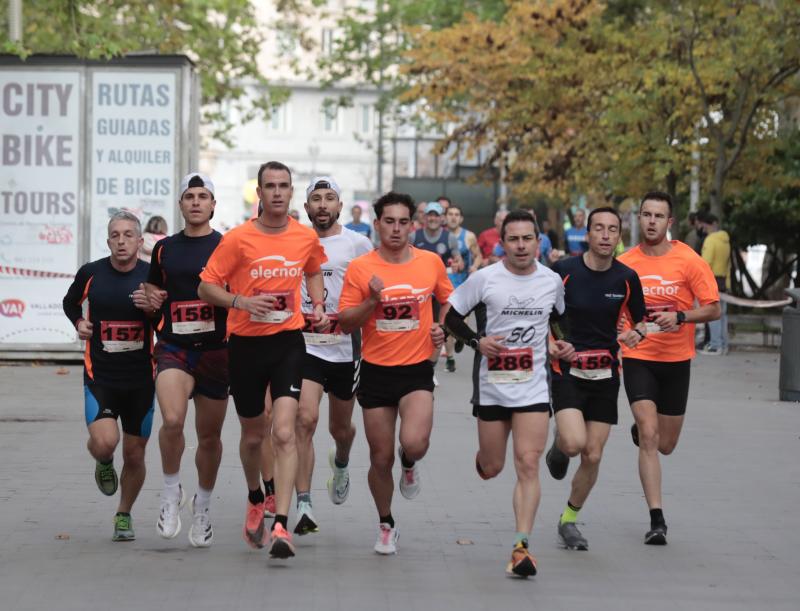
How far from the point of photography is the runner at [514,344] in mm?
8406

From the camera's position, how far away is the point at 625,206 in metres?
41.9

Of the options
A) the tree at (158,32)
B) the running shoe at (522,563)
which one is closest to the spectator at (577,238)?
the tree at (158,32)

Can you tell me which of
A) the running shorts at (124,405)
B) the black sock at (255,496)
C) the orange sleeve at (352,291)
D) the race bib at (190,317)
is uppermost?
the orange sleeve at (352,291)

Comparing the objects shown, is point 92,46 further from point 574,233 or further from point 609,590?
point 609,590

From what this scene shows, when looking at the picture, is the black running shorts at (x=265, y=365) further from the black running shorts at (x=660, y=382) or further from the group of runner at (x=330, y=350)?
the black running shorts at (x=660, y=382)

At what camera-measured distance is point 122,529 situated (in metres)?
8.92

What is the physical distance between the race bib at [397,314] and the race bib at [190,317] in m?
0.91

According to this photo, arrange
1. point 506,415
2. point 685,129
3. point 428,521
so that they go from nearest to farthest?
point 506,415 < point 428,521 < point 685,129

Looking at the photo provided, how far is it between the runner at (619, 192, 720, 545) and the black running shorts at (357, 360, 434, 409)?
1.45m

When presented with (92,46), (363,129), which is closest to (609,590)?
(92,46)

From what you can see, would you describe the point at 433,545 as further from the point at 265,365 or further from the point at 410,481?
the point at 265,365

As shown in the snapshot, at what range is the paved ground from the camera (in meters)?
7.58

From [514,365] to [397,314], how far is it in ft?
2.12

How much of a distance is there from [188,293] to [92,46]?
12.8 m
